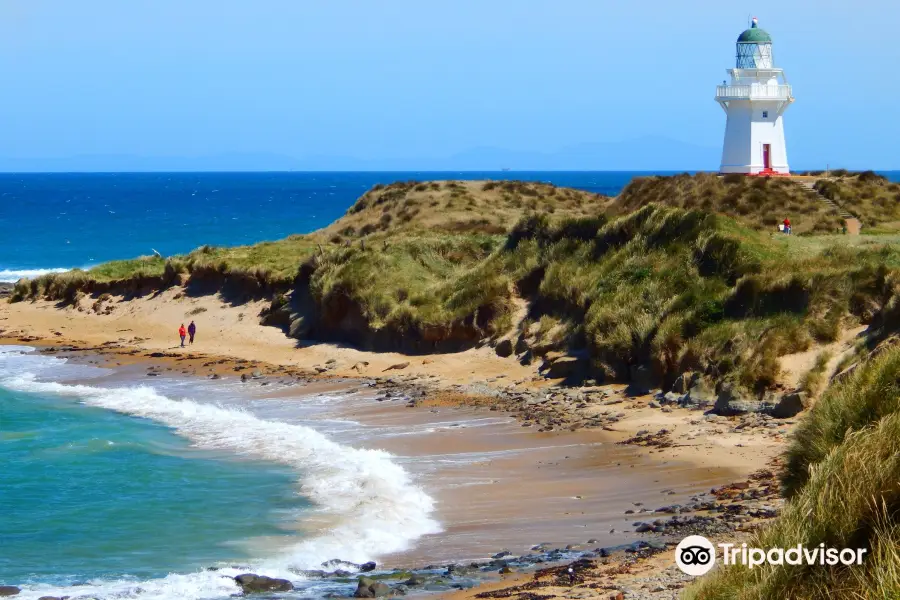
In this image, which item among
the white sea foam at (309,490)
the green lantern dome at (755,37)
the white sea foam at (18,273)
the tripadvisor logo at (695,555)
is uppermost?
the green lantern dome at (755,37)

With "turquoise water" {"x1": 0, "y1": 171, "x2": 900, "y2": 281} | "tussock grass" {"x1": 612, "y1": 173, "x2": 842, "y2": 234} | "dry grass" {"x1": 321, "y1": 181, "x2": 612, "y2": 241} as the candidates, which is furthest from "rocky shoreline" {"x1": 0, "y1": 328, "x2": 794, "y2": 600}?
"turquoise water" {"x1": 0, "y1": 171, "x2": 900, "y2": 281}

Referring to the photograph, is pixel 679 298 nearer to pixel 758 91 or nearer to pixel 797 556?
pixel 797 556

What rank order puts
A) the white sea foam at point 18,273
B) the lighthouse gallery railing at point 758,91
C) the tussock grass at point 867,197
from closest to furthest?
the tussock grass at point 867,197 < the lighthouse gallery railing at point 758,91 < the white sea foam at point 18,273

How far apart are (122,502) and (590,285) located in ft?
38.1

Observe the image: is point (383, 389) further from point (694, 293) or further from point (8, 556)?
point (8, 556)

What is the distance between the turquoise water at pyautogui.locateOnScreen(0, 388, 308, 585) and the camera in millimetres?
12430

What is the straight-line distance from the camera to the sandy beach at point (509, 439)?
1241cm

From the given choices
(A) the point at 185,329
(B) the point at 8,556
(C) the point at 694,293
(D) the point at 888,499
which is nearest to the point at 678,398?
(C) the point at 694,293

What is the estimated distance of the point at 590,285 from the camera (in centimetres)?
2328

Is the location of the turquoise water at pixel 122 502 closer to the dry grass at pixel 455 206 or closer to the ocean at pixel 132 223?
the dry grass at pixel 455 206

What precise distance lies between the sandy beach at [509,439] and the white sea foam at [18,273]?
2103cm

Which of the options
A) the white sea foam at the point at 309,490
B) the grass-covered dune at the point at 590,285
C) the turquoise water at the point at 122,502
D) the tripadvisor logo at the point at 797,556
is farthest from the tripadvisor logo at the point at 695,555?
the grass-covered dune at the point at 590,285

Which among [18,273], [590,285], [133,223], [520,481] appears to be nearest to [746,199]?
[590,285]

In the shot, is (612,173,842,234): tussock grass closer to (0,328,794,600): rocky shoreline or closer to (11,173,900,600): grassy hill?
(11,173,900,600): grassy hill
